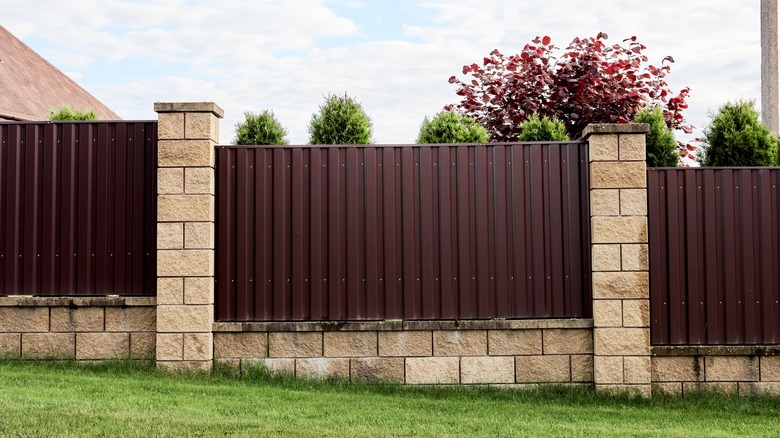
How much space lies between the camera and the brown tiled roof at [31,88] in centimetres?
2020

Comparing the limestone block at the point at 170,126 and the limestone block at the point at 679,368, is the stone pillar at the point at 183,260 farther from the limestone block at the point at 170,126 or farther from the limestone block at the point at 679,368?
the limestone block at the point at 679,368

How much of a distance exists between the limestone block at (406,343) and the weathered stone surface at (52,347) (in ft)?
11.1

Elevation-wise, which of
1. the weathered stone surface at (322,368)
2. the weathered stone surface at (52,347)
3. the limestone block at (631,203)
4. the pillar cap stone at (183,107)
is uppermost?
the pillar cap stone at (183,107)

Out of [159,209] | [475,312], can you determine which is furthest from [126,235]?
[475,312]

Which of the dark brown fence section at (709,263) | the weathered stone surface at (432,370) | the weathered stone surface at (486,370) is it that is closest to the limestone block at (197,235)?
the weathered stone surface at (432,370)

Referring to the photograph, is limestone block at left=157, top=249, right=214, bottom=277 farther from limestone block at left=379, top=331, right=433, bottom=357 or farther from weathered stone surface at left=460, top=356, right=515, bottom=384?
weathered stone surface at left=460, top=356, right=515, bottom=384

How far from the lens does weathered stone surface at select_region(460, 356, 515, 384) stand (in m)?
8.77

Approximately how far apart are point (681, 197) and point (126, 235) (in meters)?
6.14

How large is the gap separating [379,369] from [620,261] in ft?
9.15

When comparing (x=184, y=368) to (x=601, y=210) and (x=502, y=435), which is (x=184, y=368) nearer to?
(x=502, y=435)

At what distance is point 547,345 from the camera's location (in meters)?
8.82

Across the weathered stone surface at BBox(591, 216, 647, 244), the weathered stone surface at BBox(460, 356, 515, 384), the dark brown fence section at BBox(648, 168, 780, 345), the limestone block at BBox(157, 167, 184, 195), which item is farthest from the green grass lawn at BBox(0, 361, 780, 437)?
the limestone block at BBox(157, 167, 184, 195)

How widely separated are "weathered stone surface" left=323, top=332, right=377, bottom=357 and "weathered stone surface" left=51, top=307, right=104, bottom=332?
8.17ft

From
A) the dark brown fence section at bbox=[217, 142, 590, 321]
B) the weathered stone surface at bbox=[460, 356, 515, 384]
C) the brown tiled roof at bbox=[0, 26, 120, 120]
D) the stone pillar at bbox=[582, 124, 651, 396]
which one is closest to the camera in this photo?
the stone pillar at bbox=[582, 124, 651, 396]
